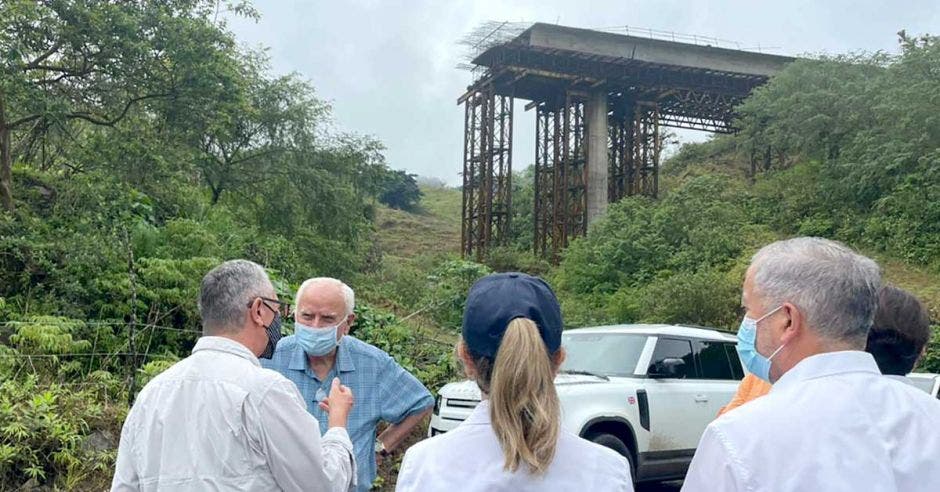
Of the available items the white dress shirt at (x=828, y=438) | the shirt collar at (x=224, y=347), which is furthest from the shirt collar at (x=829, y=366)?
the shirt collar at (x=224, y=347)

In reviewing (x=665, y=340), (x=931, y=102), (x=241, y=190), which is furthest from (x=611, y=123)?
(x=665, y=340)

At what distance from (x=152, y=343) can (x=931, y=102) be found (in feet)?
73.5

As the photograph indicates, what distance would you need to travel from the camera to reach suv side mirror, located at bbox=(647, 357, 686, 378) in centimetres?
835

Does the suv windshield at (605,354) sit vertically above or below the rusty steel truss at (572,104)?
below

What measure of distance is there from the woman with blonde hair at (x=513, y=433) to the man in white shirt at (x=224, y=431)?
721 mm

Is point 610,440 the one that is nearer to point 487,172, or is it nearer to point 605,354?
point 605,354

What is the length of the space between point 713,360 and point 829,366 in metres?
7.77

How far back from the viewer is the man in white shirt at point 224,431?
2.55 m

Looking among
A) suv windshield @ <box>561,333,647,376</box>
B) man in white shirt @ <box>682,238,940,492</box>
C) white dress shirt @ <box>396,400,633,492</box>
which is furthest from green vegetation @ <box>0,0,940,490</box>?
man in white shirt @ <box>682,238,940,492</box>

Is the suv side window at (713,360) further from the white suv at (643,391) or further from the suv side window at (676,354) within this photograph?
the suv side window at (676,354)

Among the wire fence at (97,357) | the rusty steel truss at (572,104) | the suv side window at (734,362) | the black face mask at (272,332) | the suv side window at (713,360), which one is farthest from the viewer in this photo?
the rusty steel truss at (572,104)

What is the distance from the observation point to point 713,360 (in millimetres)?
9422

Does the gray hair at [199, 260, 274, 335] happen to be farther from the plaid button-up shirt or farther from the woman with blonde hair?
the plaid button-up shirt

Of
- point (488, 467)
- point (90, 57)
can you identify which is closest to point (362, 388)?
point (488, 467)
